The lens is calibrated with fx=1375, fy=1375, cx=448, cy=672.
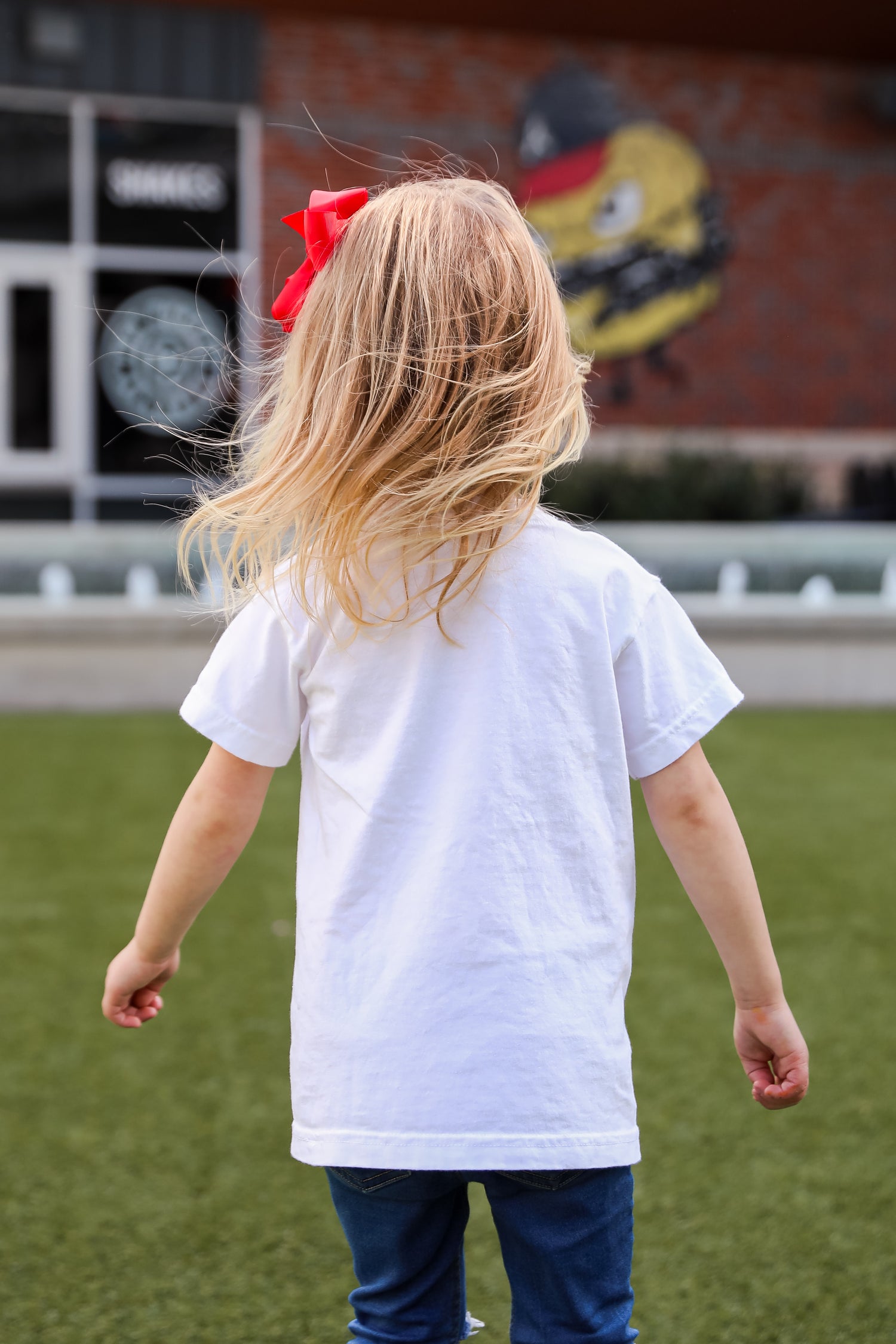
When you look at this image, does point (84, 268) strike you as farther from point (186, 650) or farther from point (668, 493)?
point (186, 650)

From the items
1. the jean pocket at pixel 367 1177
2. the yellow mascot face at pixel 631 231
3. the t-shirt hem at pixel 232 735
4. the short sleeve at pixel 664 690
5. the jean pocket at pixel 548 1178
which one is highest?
the yellow mascot face at pixel 631 231

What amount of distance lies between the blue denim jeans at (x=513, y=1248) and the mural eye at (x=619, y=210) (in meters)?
12.4

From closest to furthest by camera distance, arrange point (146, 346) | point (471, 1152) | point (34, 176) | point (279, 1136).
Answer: point (471, 1152) < point (279, 1136) < point (34, 176) < point (146, 346)

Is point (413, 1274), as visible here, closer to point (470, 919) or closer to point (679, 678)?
point (470, 919)

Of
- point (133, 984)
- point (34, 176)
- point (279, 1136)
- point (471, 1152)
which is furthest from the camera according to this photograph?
point (34, 176)

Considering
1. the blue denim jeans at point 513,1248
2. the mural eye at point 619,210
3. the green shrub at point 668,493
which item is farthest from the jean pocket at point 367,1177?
the mural eye at point 619,210

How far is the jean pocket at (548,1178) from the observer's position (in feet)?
4.63

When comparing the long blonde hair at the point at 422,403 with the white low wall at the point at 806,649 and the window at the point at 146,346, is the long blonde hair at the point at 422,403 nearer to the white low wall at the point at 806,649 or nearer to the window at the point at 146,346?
the white low wall at the point at 806,649

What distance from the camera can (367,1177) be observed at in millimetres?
1442

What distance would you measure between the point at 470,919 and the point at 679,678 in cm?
34

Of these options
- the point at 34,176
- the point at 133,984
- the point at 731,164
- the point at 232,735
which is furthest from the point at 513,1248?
the point at 731,164

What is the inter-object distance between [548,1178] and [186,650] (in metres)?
6.46

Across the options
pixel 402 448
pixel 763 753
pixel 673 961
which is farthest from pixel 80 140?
pixel 402 448

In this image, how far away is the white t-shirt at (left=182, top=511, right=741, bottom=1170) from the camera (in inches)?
54.4
